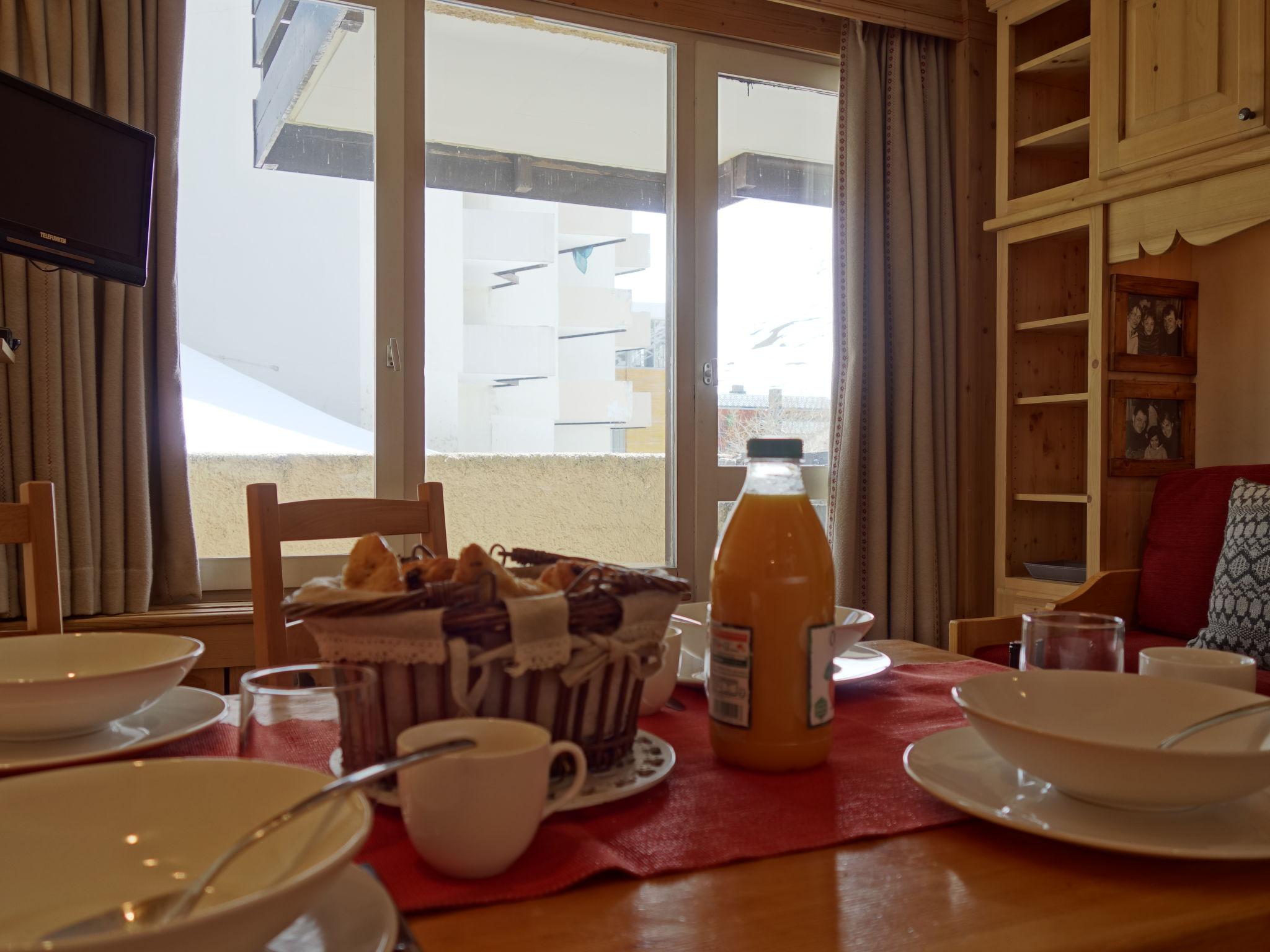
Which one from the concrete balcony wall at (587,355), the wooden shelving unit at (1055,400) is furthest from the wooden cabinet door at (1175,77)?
the concrete balcony wall at (587,355)

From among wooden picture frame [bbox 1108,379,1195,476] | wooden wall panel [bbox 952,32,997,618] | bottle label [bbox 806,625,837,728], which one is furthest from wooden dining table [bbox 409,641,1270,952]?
wooden wall panel [bbox 952,32,997,618]

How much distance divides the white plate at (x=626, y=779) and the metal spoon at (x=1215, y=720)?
353 mm

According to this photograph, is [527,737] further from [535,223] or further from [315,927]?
[535,223]

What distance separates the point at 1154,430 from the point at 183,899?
2.83 metres

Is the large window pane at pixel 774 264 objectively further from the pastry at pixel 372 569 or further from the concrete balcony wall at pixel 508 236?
the pastry at pixel 372 569

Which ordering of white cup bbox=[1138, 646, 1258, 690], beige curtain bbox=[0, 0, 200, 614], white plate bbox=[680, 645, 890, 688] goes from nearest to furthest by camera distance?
white cup bbox=[1138, 646, 1258, 690], white plate bbox=[680, 645, 890, 688], beige curtain bbox=[0, 0, 200, 614]

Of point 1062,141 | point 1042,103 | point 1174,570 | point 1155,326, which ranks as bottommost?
point 1174,570

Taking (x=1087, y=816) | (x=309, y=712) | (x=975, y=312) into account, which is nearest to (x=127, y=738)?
(x=309, y=712)

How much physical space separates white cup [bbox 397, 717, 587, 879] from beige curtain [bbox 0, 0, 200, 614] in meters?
2.00

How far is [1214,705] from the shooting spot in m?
0.74

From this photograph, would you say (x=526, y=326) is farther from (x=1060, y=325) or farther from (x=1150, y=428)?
(x=1150, y=428)

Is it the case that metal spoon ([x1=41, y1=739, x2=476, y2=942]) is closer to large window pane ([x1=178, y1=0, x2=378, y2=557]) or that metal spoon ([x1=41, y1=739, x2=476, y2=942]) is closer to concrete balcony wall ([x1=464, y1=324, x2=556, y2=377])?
large window pane ([x1=178, y1=0, x2=378, y2=557])

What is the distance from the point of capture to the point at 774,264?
3.20m

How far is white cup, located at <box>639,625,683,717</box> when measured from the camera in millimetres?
923
